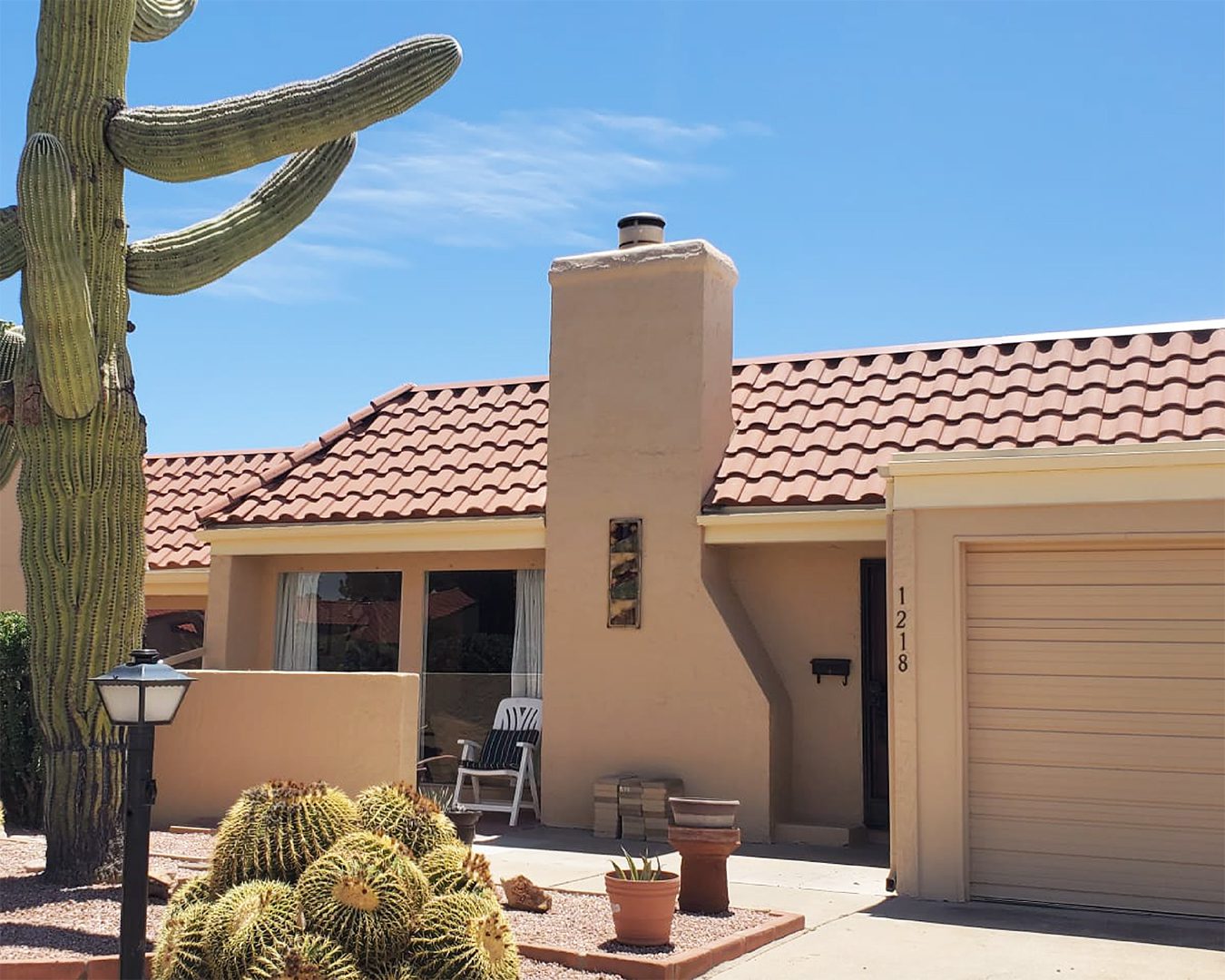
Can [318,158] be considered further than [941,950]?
Yes

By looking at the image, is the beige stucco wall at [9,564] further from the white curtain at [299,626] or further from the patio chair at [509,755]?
the patio chair at [509,755]

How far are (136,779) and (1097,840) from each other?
6454mm

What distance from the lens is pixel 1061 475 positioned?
9.50 metres

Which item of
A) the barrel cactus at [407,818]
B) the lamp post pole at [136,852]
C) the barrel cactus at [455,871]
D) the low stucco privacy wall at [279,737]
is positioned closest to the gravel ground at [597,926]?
the barrel cactus at [455,871]

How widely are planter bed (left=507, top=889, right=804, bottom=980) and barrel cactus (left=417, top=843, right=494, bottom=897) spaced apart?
0.95m

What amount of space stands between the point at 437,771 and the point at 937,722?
19.2 ft

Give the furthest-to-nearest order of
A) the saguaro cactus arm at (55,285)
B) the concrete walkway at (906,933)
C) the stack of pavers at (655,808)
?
the stack of pavers at (655,808) < the saguaro cactus arm at (55,285) < the concrete walkway at (906,933)

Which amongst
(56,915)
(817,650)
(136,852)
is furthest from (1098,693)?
(56,915)

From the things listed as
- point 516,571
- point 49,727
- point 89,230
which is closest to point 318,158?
point 89,230

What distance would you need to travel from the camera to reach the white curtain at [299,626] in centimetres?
1505

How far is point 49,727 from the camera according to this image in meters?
8.57

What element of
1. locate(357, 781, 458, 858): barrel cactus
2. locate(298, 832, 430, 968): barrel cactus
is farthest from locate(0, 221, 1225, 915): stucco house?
locate(298, 832, 430, 968): barrel cactus

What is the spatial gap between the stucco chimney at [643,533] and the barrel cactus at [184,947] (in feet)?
22.2

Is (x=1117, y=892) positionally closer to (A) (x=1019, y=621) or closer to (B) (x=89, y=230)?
(A) (x=1019, y=621)
